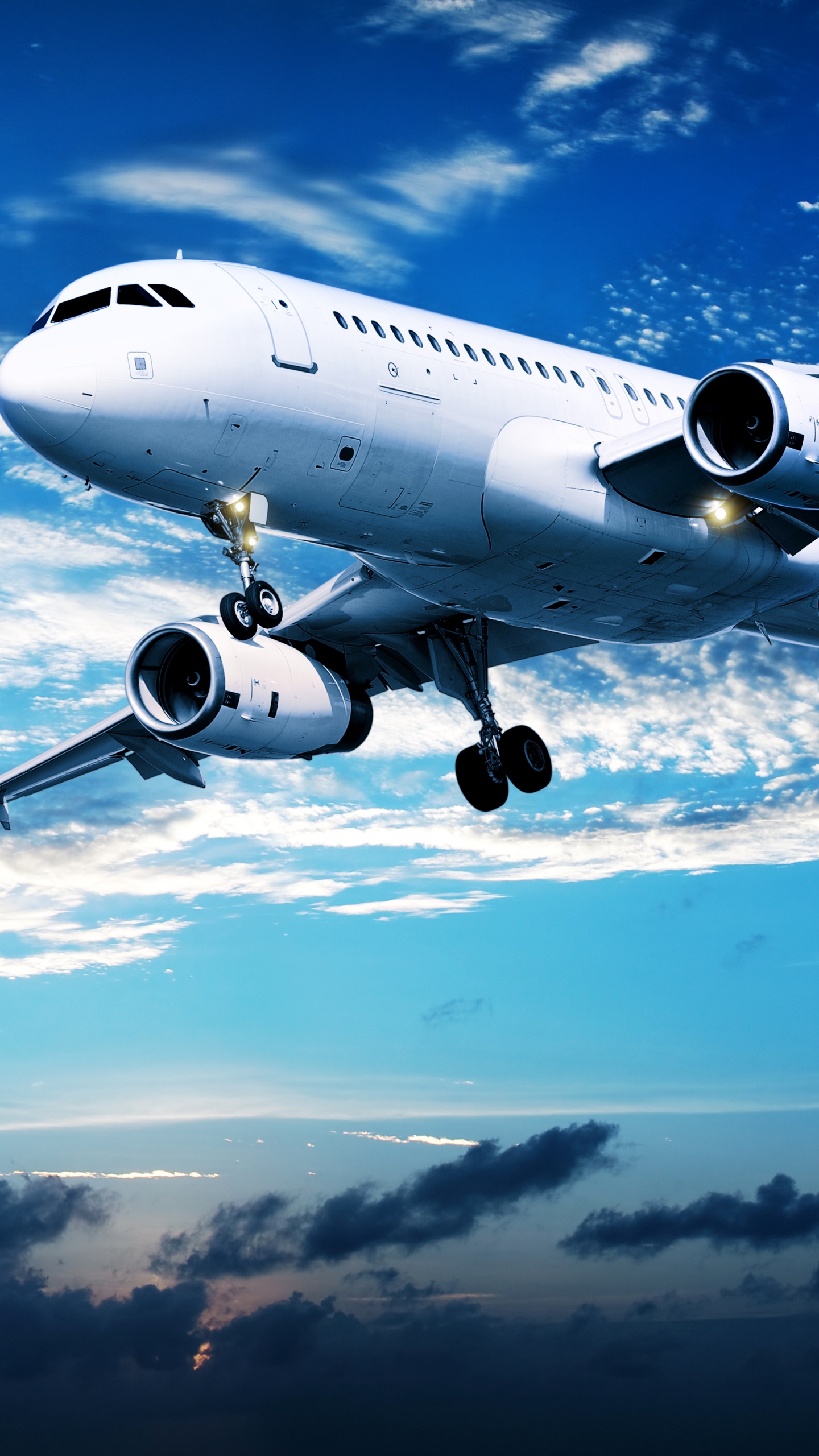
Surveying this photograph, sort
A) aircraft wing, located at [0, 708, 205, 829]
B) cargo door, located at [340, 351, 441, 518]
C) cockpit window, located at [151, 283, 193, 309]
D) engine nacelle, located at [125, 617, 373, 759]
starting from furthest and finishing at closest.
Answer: aircraft wing, located at [0, 708, 205, 829] → engine nacelle, located at [125, 617, 373, 759] → cargo door, located at [340, 351, 441, 518] → cockpit window, located at [151, 283, 193, 309]

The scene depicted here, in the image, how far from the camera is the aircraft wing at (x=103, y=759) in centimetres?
3081

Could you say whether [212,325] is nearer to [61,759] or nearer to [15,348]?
[15,348]

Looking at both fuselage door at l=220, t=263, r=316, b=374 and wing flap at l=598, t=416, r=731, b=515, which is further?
wing flap at l=598, t=416, r=731, b=515

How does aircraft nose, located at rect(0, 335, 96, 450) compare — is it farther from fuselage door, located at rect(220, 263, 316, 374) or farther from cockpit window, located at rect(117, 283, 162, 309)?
fuselage door, located at rect(220, 263, 316, 374)

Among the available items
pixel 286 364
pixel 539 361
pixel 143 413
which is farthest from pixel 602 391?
pixel 143 413

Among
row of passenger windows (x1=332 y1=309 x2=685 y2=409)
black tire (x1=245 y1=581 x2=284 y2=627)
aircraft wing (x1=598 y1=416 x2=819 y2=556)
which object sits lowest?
black tire (x1=245 y1=581 x2=284 y2=627)

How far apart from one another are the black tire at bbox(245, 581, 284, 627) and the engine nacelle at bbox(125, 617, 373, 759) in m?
3.52

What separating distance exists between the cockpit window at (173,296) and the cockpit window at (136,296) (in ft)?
0.44

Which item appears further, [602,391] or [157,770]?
[157,770]

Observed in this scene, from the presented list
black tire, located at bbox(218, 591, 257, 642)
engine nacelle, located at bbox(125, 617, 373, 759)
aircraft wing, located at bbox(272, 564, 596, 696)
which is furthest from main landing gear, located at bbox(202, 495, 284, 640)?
aircraft wing, located at bbox(272, 564, 596, 696)

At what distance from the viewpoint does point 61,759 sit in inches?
1241

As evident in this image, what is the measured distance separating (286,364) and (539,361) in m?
5.20

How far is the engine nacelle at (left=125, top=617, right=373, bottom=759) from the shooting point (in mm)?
25969

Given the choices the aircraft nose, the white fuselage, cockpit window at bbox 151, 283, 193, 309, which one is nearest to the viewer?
the aircraft nose
